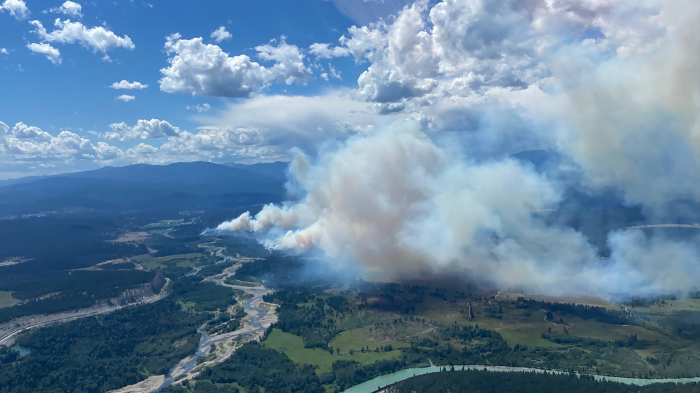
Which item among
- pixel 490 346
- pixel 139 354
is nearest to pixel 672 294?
pixel 490 346

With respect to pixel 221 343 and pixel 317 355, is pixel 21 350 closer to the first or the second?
pixel 221 343

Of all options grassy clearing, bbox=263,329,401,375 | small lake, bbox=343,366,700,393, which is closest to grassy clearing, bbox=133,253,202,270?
grassy clearing, bbox=263,329,401,375

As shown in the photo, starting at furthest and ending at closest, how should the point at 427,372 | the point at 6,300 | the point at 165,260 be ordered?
the point at 165,260 → the point at 6,300 → the point at 427,372

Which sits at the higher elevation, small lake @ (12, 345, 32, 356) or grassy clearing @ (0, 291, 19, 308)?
grassy clearing @ (0, 291, 19, 308)

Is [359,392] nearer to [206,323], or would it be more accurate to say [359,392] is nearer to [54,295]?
[206,323]

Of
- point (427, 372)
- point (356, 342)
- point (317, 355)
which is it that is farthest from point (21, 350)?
point (427, 372)

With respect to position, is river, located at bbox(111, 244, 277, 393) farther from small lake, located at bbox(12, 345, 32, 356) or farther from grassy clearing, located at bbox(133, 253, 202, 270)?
grassy clearing, located at bbox(133, 253, 202, 270)

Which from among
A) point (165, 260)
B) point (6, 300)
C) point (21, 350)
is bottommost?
point (165, 260)
